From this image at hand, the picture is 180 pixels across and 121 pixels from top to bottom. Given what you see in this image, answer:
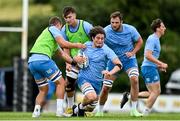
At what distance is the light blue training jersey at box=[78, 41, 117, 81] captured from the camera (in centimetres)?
1955

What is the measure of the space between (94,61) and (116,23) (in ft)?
3.70

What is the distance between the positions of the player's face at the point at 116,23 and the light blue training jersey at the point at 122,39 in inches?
5.2

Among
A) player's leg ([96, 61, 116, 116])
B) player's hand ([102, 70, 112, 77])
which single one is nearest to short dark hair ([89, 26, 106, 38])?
player's hand ([102, 70, 112, 77])

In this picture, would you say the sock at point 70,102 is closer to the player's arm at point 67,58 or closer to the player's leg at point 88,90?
the player's leg at point 88,90

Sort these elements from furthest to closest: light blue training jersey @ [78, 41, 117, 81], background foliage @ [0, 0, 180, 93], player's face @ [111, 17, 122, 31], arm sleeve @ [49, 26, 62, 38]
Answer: background foliage @ [0, 0, 180, 93] < player's face @ [111, 17, 122, 31] < light blue training jersey @ [78, 41, 117, 81] < arm sleeve @ [49, 26, 62, 38]

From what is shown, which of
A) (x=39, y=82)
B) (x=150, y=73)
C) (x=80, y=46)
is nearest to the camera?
(x=80, y=46)

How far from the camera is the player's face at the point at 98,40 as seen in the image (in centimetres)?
1934

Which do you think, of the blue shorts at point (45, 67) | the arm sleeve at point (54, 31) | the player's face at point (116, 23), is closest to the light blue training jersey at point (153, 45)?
the player's face at point (116, 23)

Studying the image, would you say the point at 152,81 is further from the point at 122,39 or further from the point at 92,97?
the point at 92,97

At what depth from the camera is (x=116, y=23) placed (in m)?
20.2

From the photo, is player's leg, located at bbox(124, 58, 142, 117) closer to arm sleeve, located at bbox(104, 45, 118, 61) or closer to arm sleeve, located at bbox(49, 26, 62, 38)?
arm sleeve, located at bbox(104, 45, 118, 61)

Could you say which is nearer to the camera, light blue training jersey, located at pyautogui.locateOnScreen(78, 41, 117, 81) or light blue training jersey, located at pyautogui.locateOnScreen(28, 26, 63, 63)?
light blue training jersey, located at pyautogui.locateOnScreen(28, 26, 63, 63)

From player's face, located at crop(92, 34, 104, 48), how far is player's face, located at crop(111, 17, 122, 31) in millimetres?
887

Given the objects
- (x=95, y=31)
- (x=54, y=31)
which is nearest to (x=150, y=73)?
(x=95, y=31)
